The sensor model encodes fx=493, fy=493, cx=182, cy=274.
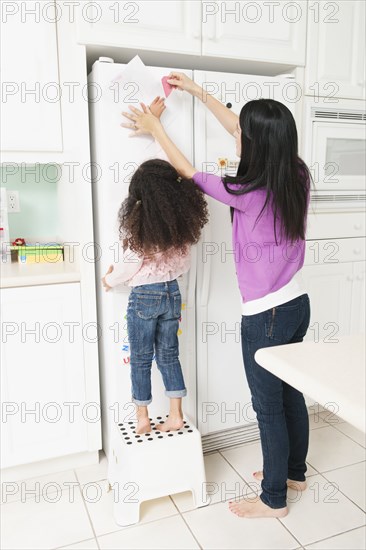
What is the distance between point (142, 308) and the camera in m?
1.80

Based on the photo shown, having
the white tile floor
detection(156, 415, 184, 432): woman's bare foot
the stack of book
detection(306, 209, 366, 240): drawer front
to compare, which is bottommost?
the white tile floor

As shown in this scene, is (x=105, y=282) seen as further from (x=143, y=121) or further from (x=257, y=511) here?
(x=257, y=511)

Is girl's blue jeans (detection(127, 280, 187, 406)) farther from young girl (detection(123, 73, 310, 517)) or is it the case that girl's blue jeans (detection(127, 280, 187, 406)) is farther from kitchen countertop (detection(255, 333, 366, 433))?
kitchen countertop (detection(255, 333, 366, 433))

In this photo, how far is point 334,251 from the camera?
239cm

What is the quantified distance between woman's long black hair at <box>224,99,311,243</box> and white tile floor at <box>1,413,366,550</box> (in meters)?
1.08

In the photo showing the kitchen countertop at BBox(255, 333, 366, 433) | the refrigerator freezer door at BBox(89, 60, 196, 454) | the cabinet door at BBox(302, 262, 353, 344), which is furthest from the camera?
the cabinet door at BBox(302, 262, 353, 344)

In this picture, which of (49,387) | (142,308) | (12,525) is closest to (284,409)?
(142,308)

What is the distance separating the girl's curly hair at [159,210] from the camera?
65.6 inches

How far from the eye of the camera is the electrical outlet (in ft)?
7.47

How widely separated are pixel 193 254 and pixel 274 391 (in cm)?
61

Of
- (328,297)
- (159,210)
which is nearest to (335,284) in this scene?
(328,297)

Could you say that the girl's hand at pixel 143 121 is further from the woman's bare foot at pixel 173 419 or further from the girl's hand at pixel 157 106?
the woman's bare foot at pixel 173 419

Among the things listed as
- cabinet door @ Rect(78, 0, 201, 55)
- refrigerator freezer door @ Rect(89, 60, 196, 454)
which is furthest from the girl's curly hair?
cabinet door @ Rect(78, 0, 201, 55)

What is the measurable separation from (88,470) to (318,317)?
1292 millimetres
